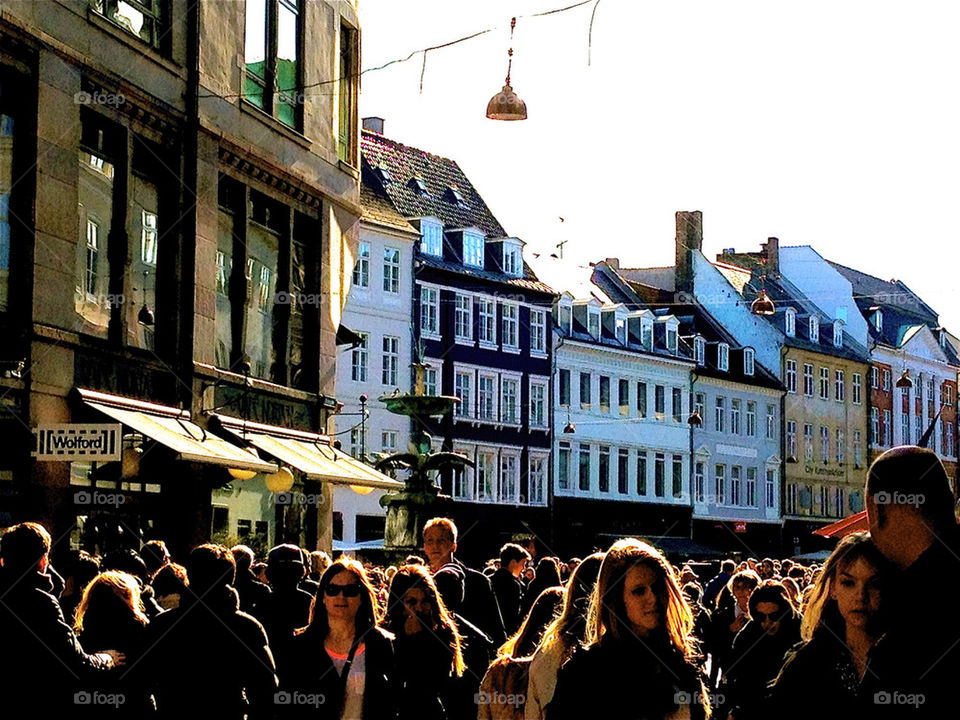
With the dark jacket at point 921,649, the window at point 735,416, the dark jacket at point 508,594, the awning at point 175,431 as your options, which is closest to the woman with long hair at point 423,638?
the dark jacket at point 508,594

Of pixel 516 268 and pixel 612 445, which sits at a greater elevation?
pixel 516 268

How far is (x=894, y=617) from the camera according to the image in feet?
16.5

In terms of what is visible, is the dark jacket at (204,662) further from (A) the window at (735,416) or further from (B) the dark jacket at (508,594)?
(A) the window at (735,416)

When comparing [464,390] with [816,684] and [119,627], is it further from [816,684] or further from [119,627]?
[816,684]

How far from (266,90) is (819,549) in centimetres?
5624

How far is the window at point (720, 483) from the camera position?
72.6 metres

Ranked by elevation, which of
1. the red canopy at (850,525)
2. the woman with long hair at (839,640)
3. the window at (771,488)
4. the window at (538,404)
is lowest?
the woman with long hair at (839,640)

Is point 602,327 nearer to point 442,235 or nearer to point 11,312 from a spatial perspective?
point 442,235

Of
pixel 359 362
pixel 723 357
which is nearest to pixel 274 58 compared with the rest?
pixel 359 362

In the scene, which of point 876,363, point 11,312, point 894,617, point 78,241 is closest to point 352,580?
point 894,617

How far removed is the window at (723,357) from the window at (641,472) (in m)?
6.57

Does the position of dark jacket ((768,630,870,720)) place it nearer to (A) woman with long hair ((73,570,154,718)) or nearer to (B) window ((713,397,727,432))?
(A) woman with long hair ((73,570,154,718))

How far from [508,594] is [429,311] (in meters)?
42.7

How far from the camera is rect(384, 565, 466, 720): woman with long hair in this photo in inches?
375
